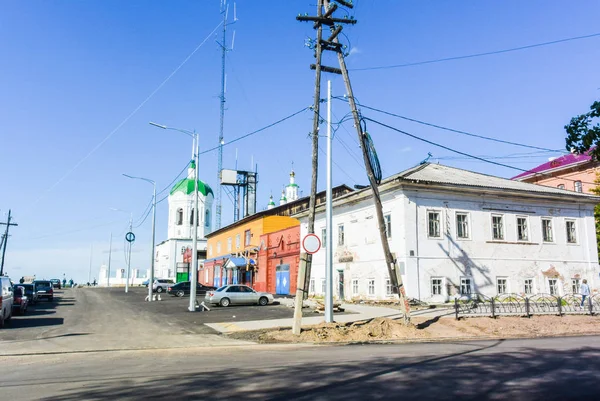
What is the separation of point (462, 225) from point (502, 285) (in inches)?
171

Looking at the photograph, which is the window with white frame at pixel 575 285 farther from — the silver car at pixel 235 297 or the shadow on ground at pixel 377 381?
the shadow on ground at pixel 377 381

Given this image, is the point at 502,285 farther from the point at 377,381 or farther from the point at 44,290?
the point at 44,290

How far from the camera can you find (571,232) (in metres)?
32.3

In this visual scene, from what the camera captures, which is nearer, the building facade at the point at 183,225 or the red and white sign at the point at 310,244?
the red and white sign at the point at 310,244

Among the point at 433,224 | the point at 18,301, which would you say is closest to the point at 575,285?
the point at 433,224

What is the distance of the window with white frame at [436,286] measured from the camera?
27422 mm

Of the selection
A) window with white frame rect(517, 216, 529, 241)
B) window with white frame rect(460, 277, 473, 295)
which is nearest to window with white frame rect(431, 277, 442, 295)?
window with white frame rect(460, 277, 473, 295)

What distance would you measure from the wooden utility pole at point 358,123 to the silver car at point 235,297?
11256 mm

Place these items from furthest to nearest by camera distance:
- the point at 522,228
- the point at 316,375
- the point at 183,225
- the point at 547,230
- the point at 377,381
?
1. the point at 183,225
2. the point at 547,230
3. the point at 522,228
4. the point at 316,375
5. the point at 377,381

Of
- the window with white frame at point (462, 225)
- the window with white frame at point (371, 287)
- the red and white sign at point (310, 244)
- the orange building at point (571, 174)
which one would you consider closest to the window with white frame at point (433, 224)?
the window with white frame at point (462, 225)

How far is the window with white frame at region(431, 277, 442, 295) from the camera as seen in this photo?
2742cm

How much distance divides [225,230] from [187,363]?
2002 inches

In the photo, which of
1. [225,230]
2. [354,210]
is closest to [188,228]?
[225,230]

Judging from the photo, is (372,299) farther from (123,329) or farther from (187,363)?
(187,363)
